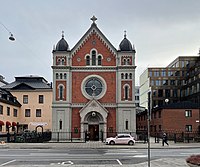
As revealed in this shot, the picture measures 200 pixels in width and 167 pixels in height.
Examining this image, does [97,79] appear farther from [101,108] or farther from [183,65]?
[183,65]

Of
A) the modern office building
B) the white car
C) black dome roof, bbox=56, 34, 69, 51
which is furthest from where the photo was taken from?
the modern office building

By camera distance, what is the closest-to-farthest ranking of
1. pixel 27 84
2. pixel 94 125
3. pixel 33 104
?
pixel 94 125 < pixel 33 104 < pixel 27 84

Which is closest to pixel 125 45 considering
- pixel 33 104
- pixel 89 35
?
pixel 89 35

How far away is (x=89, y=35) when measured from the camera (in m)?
54.3

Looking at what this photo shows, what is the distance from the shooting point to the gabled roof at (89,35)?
53.8 m

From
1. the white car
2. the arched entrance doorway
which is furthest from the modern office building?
the white car

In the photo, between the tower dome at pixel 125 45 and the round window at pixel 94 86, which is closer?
the round window at pixel 94 86

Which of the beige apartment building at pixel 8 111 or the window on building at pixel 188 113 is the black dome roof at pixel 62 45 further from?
the window on building at pixel 188 113

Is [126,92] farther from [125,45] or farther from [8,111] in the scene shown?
[8,111]

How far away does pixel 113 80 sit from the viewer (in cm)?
5350

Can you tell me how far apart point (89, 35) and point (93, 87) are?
8138 millimetres

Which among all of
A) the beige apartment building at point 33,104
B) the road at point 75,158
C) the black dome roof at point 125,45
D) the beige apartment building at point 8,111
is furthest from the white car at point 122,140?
the beige apartment building at point 33,104

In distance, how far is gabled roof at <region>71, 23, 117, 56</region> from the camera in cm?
5378

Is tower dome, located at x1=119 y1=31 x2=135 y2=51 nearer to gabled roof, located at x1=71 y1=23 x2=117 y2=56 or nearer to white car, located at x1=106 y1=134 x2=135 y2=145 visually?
gabled roof, located at x1=71 y1=23 x2=117 y2=56
